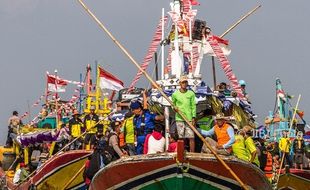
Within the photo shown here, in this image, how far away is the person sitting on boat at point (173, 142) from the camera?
16.4 metres

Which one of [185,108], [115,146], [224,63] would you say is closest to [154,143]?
[185,108]

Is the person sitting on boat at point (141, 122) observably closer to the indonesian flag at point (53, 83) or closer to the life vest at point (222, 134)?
the life vest at point (222, 134)

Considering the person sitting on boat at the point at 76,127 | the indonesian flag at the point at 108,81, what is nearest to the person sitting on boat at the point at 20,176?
the person sitting on boat at the point at 76,127

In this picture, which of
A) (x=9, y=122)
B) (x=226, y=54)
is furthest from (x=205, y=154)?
(x=9, y=122)

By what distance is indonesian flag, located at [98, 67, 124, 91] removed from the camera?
98.9 feet

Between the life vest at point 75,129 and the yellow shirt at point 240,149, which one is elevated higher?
the life vest at point 75,129

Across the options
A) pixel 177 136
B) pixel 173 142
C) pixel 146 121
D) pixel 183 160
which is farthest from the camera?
pixel 146 121

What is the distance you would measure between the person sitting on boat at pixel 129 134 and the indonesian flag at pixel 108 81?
1122 cm

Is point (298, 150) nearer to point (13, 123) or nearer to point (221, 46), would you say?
point (221, 46)

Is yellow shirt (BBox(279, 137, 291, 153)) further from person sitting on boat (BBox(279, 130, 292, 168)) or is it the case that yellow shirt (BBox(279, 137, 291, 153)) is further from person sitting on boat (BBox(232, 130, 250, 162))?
person sitting on boat (BBox(232, 130, 250, 162))

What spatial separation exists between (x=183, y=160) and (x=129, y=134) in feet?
11.5

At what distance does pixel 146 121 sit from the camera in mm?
18328

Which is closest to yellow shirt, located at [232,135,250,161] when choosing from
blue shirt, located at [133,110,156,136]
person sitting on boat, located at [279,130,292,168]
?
blue shirt, located at [133,110,156,136]

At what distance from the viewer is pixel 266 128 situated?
111 feet
